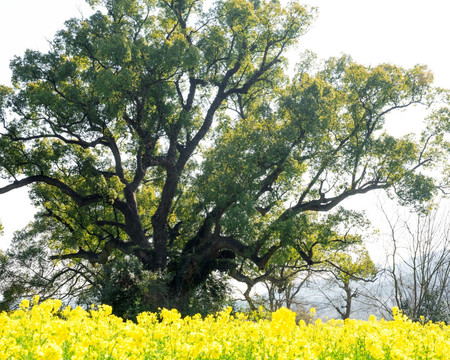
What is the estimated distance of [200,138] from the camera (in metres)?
16.1

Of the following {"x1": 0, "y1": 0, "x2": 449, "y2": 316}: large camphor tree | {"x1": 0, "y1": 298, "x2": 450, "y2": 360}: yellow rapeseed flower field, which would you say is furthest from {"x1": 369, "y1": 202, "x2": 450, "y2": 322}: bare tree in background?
{"x1": 0, "y1": 298, "x2": 450, "y2": 360}: yellow rapeseed flower field

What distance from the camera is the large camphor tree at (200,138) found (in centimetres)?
1293

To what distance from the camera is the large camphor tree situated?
12.9m

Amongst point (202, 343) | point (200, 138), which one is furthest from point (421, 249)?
point (202, 343)

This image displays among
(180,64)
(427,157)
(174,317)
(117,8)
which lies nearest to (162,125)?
(180,64)

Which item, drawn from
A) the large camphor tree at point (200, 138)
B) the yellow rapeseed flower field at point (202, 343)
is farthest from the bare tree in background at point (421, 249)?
the yellow rapeseed flower field at point (202, 343)

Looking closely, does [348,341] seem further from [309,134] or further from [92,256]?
[92,256]

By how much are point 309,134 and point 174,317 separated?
32.7 feet

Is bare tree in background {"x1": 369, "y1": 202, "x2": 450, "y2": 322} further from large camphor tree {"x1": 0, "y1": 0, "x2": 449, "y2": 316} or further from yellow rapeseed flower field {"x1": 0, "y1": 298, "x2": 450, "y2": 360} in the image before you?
yellow rapeseed flower field {"x1": 0, "y1": 298, "x2": 450, "y2": 360}

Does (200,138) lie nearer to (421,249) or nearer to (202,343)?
(421,249)

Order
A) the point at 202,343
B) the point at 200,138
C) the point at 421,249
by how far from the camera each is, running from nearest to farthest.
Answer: the point at 202,343
the point at 421,249
the point at 200,138

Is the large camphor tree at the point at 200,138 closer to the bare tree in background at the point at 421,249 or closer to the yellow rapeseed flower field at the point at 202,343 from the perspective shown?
the bare tree in background at the point at 421,249

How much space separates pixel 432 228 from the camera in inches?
519

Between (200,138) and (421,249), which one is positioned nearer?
(421,249)
